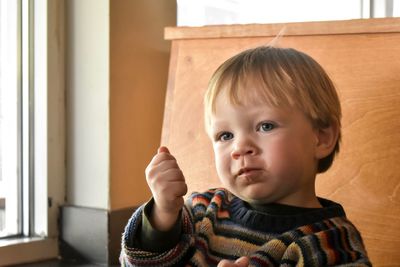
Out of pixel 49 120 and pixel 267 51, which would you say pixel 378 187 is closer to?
pixel 267 51

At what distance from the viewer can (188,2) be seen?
1.48m

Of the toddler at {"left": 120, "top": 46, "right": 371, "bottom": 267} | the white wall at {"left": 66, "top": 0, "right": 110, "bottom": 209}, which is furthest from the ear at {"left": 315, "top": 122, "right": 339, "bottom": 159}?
the white wall at {"left": 66, "top": 0, "right": 110, "bottom": 209}

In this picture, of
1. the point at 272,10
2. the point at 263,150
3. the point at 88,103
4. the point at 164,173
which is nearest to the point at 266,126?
the point at 263,150

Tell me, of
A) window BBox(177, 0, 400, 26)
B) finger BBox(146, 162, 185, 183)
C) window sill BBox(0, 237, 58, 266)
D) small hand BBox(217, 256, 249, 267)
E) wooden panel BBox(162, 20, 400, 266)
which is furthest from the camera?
window BBox(177, 0, 400, 26)

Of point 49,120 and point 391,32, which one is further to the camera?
point 49,120

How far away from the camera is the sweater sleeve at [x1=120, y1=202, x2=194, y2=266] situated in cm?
77

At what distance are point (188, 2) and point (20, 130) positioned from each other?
500mm

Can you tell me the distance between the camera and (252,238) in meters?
0.79

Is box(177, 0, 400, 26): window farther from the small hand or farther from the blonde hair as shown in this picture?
the small hand

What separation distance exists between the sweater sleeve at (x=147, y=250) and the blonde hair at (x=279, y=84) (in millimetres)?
164

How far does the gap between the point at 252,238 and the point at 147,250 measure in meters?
0.13

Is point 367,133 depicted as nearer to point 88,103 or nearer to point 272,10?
point 88,103

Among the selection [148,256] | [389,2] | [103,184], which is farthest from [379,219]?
[389,2]

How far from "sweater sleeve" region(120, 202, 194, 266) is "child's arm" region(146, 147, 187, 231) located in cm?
2
